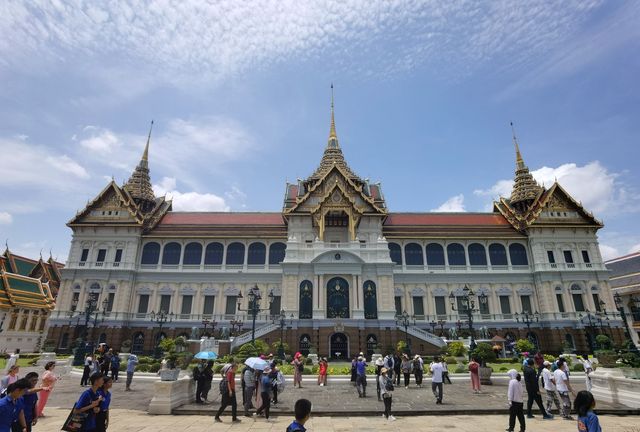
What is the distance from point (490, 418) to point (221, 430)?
7.77 meters

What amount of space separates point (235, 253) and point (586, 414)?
3688cm

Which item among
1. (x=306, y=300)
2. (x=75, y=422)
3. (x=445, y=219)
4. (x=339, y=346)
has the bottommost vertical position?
(x=75, y=422)

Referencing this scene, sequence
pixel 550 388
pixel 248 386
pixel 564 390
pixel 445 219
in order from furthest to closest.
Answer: pixel 445 219 → pixel 550 388 → pixel 248 386 → pixel 564 390

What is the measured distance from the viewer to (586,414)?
16.7 ft

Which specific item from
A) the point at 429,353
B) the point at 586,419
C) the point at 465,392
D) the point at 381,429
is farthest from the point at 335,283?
the point at 586,419

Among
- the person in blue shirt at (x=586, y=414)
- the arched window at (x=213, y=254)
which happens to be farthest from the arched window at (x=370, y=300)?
the person in blue shirt at (x=586, y=414)

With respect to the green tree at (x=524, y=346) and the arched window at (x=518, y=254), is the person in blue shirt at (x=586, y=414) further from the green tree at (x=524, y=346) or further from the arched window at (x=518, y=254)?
the arched window at (x=518, y=254)

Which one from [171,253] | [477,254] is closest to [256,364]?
[171,253]

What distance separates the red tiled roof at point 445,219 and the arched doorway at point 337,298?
11.3 meters

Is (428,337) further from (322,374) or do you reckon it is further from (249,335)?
(322,374)

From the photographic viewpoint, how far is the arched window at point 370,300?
106 ft

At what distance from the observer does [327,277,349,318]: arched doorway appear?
106 feet

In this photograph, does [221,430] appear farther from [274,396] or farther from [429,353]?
[429,353]

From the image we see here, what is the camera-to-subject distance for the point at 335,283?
33344mm
